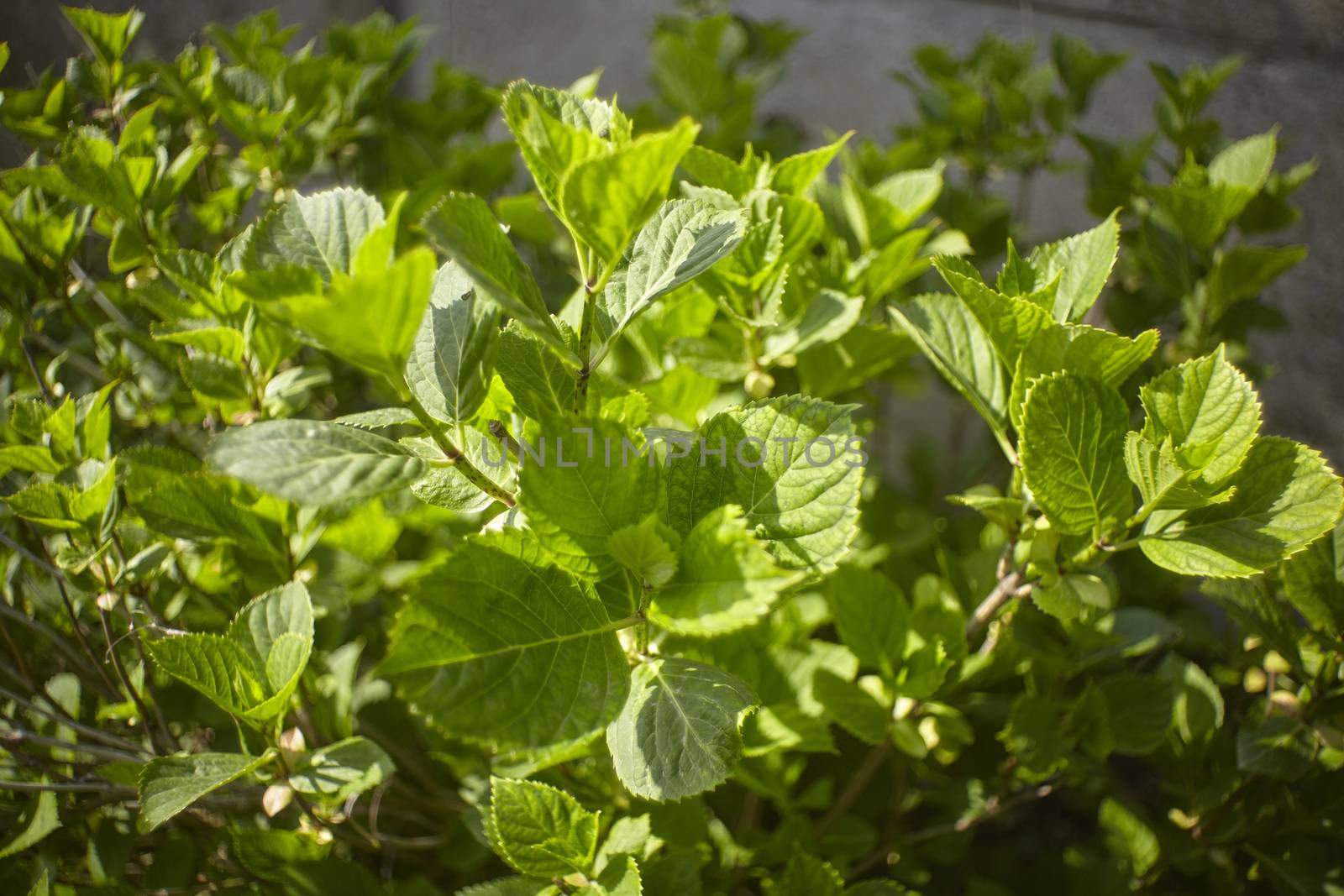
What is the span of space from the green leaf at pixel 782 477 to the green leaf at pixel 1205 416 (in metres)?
0.26

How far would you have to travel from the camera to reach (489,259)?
57 centimetres

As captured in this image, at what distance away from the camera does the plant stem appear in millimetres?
593

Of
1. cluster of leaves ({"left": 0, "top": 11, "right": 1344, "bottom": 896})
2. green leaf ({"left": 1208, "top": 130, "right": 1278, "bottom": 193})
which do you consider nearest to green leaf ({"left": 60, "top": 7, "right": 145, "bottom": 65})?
cluster of leaves ({"left": 0, "top": 11, "right": 1344, "bottom": 896})

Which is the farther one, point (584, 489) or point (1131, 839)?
point (1131, 839)

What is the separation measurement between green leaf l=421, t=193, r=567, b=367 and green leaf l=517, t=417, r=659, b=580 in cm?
7

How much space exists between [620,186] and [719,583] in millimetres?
264

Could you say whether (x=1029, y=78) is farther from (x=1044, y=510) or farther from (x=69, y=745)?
(x=69, y=745)

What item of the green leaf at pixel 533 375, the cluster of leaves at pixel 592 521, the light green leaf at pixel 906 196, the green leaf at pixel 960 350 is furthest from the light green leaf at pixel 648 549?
the light green leaf at pixel 906 196

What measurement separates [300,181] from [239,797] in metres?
0.98

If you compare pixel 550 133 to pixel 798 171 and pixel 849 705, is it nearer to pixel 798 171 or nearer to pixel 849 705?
pixel 798 171

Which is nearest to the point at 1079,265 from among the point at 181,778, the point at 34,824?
the point at 181,778

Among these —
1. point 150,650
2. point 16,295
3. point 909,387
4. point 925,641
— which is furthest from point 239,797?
point 909,387

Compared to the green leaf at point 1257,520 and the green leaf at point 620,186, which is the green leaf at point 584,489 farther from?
the green leaf at point 1257,520

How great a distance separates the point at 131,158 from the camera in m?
0.96
